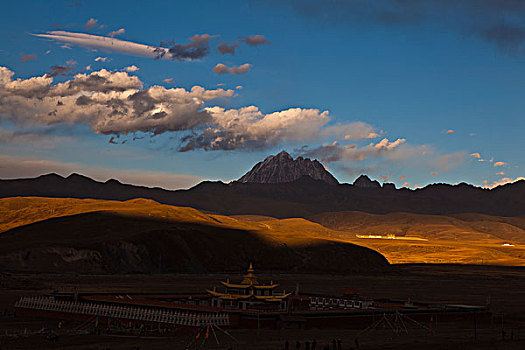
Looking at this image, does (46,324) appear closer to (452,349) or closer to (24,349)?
(24,349)

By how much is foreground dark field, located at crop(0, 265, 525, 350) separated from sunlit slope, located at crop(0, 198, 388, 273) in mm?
15988

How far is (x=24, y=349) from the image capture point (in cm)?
4247

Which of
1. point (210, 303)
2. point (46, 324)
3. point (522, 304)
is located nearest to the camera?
point (46, 324)

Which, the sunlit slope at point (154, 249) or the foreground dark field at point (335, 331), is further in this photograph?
the sunlit slope at point (154, 249)

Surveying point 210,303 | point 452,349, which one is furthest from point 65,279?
point 452,349

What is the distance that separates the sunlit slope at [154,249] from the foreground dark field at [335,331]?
16.0m

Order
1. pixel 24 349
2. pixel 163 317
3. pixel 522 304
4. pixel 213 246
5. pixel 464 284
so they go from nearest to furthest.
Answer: pixel 24 349, pixel 163 317, pixel 522 304, pixel 464 284, pixel 213 246

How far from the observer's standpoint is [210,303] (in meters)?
73.2

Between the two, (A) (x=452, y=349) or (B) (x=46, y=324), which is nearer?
(A) (x=452, y=349)

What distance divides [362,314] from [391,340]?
1049 centimetres

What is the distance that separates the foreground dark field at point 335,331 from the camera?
45.4 m

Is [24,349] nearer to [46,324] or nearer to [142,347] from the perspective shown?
[142,347]

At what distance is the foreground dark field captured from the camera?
45375 mm

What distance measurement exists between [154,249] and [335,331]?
98.4m
